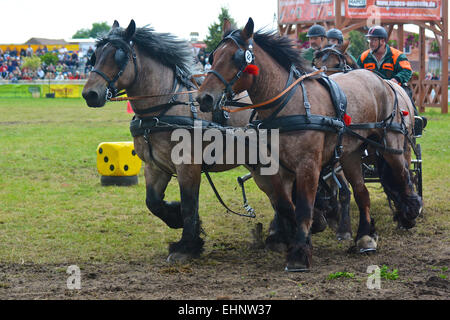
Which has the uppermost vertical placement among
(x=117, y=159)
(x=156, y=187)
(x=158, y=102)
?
(x=158, y=102)

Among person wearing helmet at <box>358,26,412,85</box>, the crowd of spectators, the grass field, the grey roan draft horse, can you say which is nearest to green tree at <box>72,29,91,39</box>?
the crowd of spectators

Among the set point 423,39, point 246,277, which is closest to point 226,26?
point 246,277

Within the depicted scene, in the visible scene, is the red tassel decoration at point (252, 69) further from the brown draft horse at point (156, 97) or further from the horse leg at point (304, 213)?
the brown draft horse at point (156, 97)

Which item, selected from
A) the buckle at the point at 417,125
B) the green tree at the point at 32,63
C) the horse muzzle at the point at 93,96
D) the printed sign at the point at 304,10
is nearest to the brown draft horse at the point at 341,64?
the buckle at the point at 417,125

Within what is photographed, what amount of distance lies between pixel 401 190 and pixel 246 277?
2.28 metres

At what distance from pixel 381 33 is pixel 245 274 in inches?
145

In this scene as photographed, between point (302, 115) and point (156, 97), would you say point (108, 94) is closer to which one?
point (156, 97)

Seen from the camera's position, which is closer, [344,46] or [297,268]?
[297,268]

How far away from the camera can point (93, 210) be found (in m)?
8.14

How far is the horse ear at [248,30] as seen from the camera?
15.8 feet

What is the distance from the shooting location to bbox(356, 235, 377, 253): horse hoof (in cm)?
576
